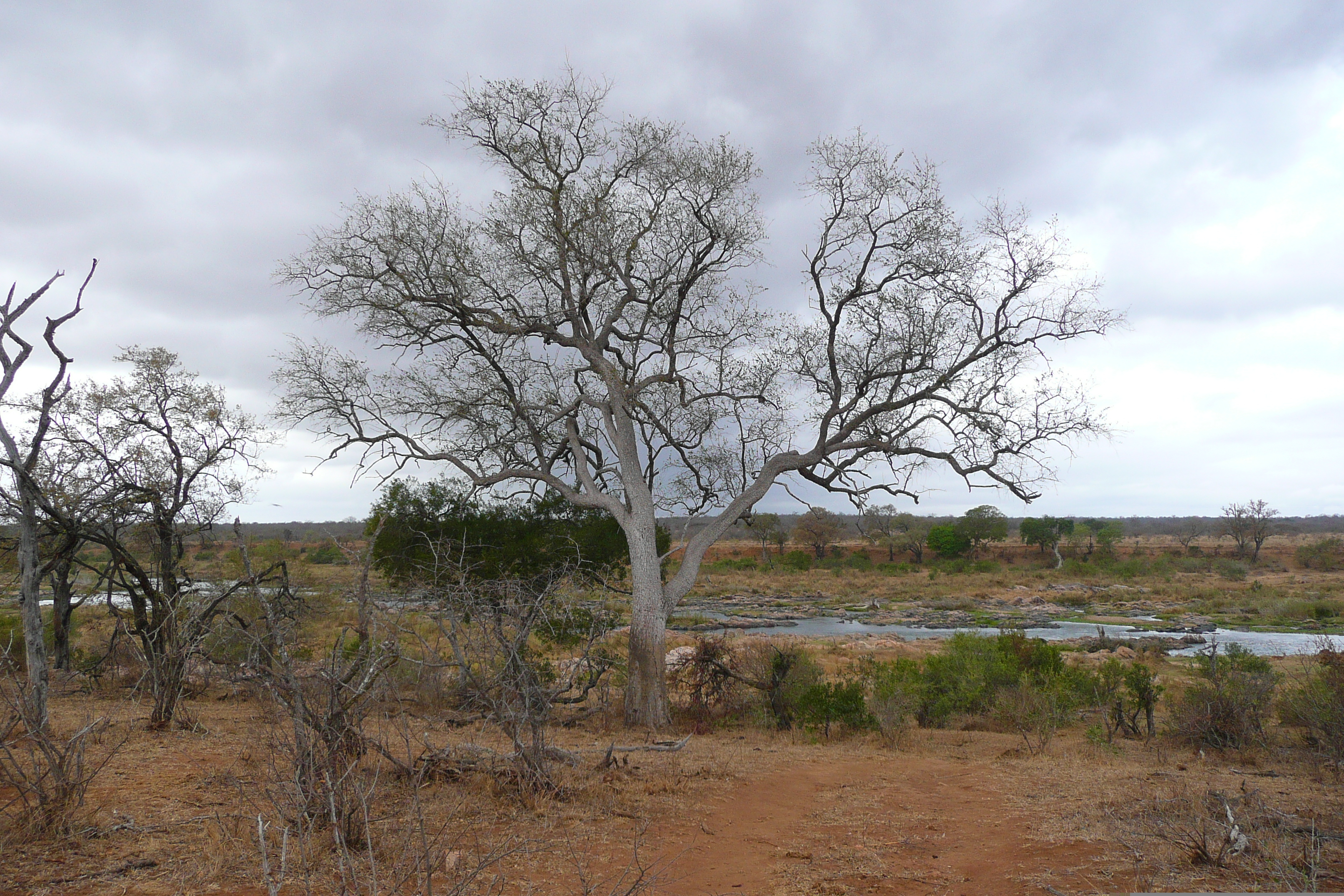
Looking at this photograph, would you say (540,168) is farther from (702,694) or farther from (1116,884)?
(1116,884)

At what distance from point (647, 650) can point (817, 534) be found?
6538 centimetres

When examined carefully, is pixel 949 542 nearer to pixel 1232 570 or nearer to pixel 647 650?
pixel 1232 570

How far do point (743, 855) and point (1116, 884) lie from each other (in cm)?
266

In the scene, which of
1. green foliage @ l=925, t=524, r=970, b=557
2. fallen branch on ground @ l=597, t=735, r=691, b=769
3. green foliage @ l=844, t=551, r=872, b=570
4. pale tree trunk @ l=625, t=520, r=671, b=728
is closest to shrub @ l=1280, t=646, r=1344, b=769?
fallen branch on ground @ l=597, t=735, r=691, b=769

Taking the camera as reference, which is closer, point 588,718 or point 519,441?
point 588,718

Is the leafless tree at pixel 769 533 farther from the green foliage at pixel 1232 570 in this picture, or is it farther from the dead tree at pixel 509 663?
the dead tree at pixel 509 663

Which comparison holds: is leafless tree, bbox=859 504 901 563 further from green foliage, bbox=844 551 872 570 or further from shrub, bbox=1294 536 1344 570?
shrub, bbox=1294 536 1344 570

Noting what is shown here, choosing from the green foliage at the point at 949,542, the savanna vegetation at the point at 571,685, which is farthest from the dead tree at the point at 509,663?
the green foliage at the point at 949,542

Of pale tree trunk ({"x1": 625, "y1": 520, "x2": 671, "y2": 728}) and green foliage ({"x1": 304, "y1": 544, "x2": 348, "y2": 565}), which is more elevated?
green foliage ({"x1": 304, "y1": 544, "x2": 348, "y2": 565})

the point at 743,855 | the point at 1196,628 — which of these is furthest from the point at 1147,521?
the point at 743,855

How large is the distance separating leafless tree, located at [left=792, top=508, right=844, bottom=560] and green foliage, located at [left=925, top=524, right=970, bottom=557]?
29.6ft

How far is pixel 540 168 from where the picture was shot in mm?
13297

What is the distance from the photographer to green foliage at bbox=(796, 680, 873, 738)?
41.4 feet

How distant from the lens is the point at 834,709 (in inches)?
497
